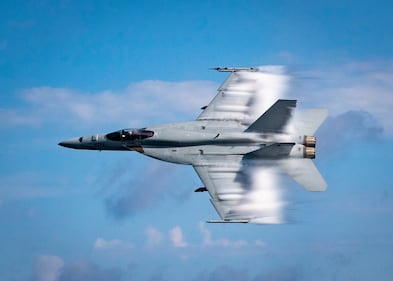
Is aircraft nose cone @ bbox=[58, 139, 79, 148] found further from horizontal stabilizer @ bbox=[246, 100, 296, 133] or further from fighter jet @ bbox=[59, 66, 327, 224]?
horizontal stabilizer @ bbox=[246, 100, 296, 133]

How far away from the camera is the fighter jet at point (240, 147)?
4606 cm

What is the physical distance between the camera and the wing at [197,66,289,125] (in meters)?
49.3

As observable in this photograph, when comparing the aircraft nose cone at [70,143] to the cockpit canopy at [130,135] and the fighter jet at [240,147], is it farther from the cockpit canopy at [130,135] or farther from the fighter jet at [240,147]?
the cockpit canopy at [130,135]

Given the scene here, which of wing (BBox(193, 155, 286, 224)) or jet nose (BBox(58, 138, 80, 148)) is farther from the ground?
jet nose (BBox(58, 138, 80, 148))

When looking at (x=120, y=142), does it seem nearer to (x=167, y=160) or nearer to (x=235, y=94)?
(x=167, y=160)

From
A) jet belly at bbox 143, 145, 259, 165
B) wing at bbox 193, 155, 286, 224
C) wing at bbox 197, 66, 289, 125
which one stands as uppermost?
wing at bbox 197, 66, 289, 125

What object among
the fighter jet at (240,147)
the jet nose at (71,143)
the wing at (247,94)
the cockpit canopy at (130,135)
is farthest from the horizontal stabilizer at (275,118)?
the jet nose at (71,143)

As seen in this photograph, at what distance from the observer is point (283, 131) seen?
4706cm

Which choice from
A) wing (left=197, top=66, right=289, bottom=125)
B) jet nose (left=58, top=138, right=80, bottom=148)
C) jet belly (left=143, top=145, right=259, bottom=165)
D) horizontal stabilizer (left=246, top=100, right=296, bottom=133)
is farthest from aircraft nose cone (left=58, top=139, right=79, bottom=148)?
horizontal stabilizer (left=246, top=100, right=296, bottom=133)

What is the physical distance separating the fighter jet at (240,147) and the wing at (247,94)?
0.24 feet

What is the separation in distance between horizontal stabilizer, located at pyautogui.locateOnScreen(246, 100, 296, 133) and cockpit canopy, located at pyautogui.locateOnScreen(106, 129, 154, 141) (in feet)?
21.3

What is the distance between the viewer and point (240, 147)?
155 feet

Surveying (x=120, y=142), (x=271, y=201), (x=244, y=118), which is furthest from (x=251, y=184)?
(x=120, y=142)

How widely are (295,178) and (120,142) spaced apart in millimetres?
11267
